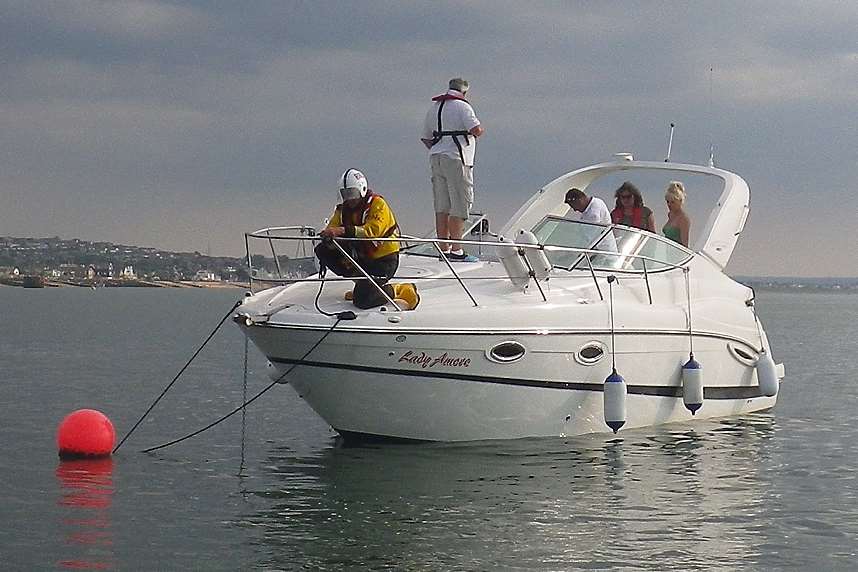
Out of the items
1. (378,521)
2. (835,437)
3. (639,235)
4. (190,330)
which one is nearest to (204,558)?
(378,521)

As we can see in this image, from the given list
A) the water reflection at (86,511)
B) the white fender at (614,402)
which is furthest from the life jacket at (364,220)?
the water reflection at (86,511)

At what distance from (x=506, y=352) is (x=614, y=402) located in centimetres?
141

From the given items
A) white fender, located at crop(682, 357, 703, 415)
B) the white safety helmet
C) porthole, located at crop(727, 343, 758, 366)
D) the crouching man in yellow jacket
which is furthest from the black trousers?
porthole, located at crop(727, 343, 758, 366)

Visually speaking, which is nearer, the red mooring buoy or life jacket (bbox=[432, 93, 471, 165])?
the red mooring buoy

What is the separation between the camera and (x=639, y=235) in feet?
52.9

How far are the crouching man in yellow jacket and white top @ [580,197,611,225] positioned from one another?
340cm

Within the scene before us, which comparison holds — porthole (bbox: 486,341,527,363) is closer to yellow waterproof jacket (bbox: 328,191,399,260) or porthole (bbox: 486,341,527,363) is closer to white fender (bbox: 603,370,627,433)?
white fender (bbox: 603,370,627,433)

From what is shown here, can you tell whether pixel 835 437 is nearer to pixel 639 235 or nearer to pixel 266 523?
pixel 639 235

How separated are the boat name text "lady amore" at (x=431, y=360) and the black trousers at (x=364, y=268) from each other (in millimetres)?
644

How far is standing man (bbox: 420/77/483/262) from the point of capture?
634 inches

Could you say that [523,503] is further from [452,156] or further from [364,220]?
[452,156]

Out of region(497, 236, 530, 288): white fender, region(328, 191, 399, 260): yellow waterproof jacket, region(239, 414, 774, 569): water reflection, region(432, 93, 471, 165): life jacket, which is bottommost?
region(239, 414, 774, 569): water reflection

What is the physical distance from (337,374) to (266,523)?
259 centimetres

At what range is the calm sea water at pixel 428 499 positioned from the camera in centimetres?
1035
